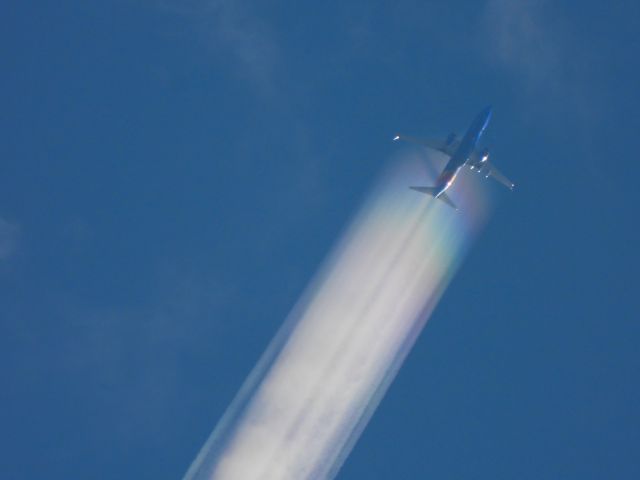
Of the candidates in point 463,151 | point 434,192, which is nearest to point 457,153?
point 463,151

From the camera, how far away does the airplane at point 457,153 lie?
12562 cm

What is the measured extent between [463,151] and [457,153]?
983 millimetres

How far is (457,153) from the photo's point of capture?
126m

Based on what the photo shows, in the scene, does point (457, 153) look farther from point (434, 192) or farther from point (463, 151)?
point (434, 192)

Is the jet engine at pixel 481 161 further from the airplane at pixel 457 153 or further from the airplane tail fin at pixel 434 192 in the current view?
the airplane tail fin at pixel 434 192

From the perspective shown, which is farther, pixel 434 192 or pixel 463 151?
pixel 434 192

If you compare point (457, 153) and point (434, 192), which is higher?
point (457, 153)

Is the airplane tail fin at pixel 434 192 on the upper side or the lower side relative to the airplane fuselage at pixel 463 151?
lower

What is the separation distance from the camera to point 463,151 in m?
126

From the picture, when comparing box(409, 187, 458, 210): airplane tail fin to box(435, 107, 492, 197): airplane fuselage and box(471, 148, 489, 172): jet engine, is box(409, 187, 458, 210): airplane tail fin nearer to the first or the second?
box(435, 107, 492, 197): airplane fuselage

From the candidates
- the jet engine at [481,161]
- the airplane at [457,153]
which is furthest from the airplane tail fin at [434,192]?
the jet engine at [481,161]

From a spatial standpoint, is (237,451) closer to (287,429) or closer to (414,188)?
(287,429)

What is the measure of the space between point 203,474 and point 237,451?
539 cm

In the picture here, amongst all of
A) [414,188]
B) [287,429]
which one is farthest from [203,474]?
[414,188]
